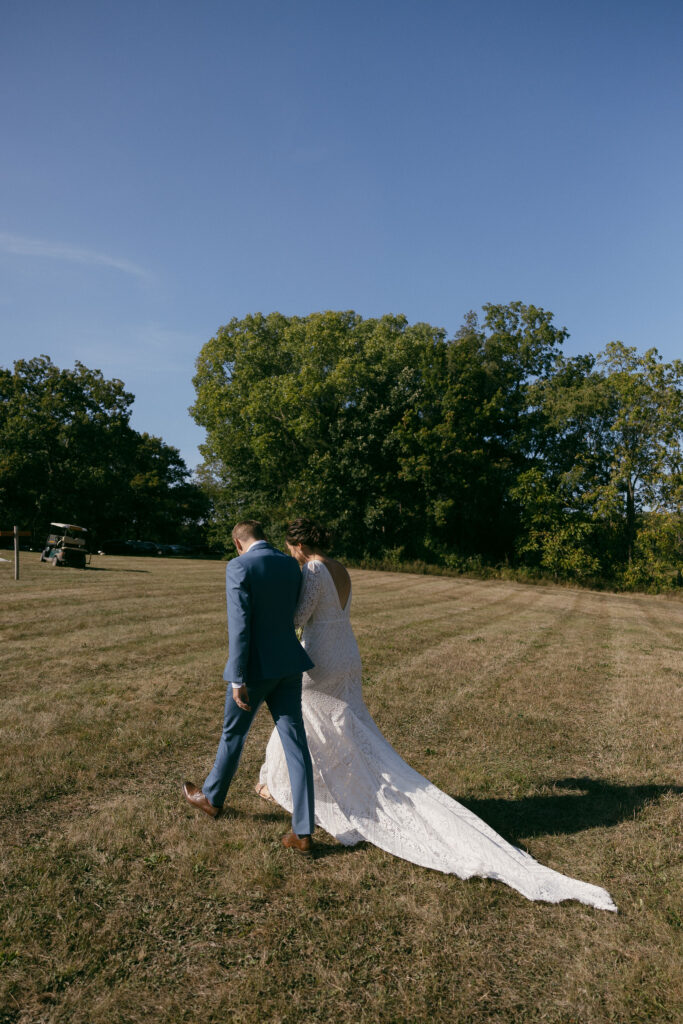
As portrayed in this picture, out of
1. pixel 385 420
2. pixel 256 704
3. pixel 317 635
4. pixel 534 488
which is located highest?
pixel 385 420

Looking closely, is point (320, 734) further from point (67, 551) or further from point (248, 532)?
point (67, 551)

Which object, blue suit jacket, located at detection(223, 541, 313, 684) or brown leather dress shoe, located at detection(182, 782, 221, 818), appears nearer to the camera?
blue suit jacket, located at detection(223, 541, 313, 684)

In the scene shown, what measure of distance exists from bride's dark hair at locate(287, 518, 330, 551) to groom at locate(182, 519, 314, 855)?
28cm

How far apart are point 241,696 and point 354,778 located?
1.10m

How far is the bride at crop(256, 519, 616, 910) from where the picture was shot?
4.07 meters

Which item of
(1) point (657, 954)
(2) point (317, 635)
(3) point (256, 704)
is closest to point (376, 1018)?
(1) point (657, 954)

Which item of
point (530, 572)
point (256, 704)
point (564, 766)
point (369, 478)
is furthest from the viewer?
point (369, 478)

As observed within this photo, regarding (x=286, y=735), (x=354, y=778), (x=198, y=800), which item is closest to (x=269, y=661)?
(x=286, y=735)

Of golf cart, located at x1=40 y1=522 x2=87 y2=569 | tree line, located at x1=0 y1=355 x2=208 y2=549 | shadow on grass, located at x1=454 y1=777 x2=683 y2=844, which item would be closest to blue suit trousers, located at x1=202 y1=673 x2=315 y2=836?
shadow on grass, located at x1=454 y1=777 x2=683 y2=844

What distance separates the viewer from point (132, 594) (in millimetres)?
18312

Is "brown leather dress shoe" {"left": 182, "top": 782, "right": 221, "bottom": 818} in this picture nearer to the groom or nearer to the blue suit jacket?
the groom

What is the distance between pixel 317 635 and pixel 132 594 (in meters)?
15.2

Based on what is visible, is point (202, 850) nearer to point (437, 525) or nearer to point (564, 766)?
point (564, 766)

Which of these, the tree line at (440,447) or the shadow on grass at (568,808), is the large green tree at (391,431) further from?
the shadow on grass at (568,808)
